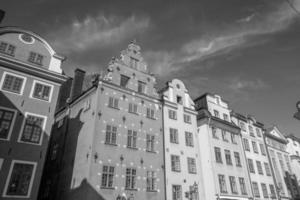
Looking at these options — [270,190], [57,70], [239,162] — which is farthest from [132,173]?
[270,190]

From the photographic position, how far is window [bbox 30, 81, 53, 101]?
20.9 meters

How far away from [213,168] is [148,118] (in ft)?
37.6

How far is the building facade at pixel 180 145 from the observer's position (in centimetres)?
2628

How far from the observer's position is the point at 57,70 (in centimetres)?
2256

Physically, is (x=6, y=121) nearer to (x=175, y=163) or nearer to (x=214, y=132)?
(x=175, y=163)

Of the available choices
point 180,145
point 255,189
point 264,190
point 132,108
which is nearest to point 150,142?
point 132,108

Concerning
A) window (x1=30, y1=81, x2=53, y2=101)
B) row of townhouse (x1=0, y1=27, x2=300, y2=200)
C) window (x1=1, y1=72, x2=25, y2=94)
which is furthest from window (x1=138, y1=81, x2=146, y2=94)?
window (x1=1, y1=72, x2=25, y2=94)

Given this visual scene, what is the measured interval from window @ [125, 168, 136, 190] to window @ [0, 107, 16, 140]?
11147 millimetres

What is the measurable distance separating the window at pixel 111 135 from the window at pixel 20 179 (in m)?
6.92

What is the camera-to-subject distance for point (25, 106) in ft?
65.6

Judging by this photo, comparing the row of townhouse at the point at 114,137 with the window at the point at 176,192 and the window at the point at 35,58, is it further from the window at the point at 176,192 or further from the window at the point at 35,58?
the window at the point at 176,192

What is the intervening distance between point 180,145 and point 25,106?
1803 cm

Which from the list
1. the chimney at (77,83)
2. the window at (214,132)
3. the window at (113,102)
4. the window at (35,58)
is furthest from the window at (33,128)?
the window at (214,132)

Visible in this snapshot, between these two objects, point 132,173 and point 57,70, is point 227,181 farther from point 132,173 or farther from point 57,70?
point 57,70
